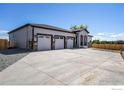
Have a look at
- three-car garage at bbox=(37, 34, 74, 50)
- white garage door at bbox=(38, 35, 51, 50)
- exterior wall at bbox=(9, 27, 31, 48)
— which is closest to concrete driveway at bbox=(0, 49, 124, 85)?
white garage door at bbox=(38, 35, 51, 50)

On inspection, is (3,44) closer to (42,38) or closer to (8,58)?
(42,38)

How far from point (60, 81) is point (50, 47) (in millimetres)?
12086

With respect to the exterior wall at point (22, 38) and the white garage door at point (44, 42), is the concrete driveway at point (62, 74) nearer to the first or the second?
the white garage door at point (44, 42)

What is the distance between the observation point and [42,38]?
46.4ft

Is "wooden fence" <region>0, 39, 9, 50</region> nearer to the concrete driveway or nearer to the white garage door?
the white garage door

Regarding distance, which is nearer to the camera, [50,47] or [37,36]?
[37,36]

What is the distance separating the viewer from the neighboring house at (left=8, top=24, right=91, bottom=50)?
13164 millimetres

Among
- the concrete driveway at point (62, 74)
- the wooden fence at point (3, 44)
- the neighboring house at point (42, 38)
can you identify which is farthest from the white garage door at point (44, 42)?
the concrete driveway at point (62, 74)

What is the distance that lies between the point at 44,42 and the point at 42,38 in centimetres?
65
